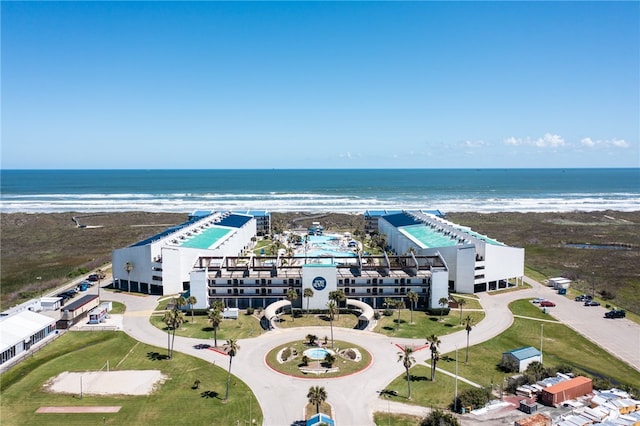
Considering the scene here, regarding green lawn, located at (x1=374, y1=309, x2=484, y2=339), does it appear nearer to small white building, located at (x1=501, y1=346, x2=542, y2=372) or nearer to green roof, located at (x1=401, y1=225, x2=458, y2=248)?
small white building, located at (x1=501, y1=346, x2=542, y2=372)

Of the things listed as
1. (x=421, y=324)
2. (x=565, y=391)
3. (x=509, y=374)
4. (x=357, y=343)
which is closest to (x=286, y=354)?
(x=357, y=343)

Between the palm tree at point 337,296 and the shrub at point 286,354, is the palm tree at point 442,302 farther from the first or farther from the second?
the shrub at point 286,354

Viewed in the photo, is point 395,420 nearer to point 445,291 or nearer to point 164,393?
point 164,393

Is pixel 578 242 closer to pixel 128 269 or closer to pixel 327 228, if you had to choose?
pixel 327 228

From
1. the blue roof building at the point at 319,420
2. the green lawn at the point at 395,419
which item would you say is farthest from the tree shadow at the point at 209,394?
the green lawn at the point at 395,419

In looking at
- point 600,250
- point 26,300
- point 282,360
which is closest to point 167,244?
point 26,300
